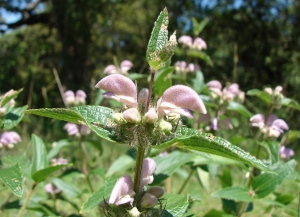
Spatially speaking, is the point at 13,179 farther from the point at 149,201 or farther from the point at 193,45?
the point at 193,45

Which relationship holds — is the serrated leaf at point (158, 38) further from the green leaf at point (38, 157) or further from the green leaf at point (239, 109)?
the green leaf at point (239, 109)

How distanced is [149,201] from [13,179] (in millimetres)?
460

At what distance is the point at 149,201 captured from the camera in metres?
0.96

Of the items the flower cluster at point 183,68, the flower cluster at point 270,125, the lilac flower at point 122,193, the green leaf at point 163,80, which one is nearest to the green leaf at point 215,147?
the lilac flower at point 122,193

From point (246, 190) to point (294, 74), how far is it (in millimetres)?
9243

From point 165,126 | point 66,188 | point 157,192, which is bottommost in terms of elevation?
point 66,188

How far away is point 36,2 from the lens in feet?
36.5

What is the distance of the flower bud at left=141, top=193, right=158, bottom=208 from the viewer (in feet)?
3.15

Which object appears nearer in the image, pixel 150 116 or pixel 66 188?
pixel 150 116

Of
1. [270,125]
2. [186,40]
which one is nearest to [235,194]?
[270,125]

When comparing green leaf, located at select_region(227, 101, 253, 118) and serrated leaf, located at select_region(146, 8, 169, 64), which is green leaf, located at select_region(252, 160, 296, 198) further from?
serrated leaf, located at select_region(146, 8, 169, 64)

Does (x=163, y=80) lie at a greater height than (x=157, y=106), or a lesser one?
lesser

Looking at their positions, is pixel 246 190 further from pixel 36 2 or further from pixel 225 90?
pixel 36 2

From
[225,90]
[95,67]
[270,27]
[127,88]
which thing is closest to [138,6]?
[95,67]
